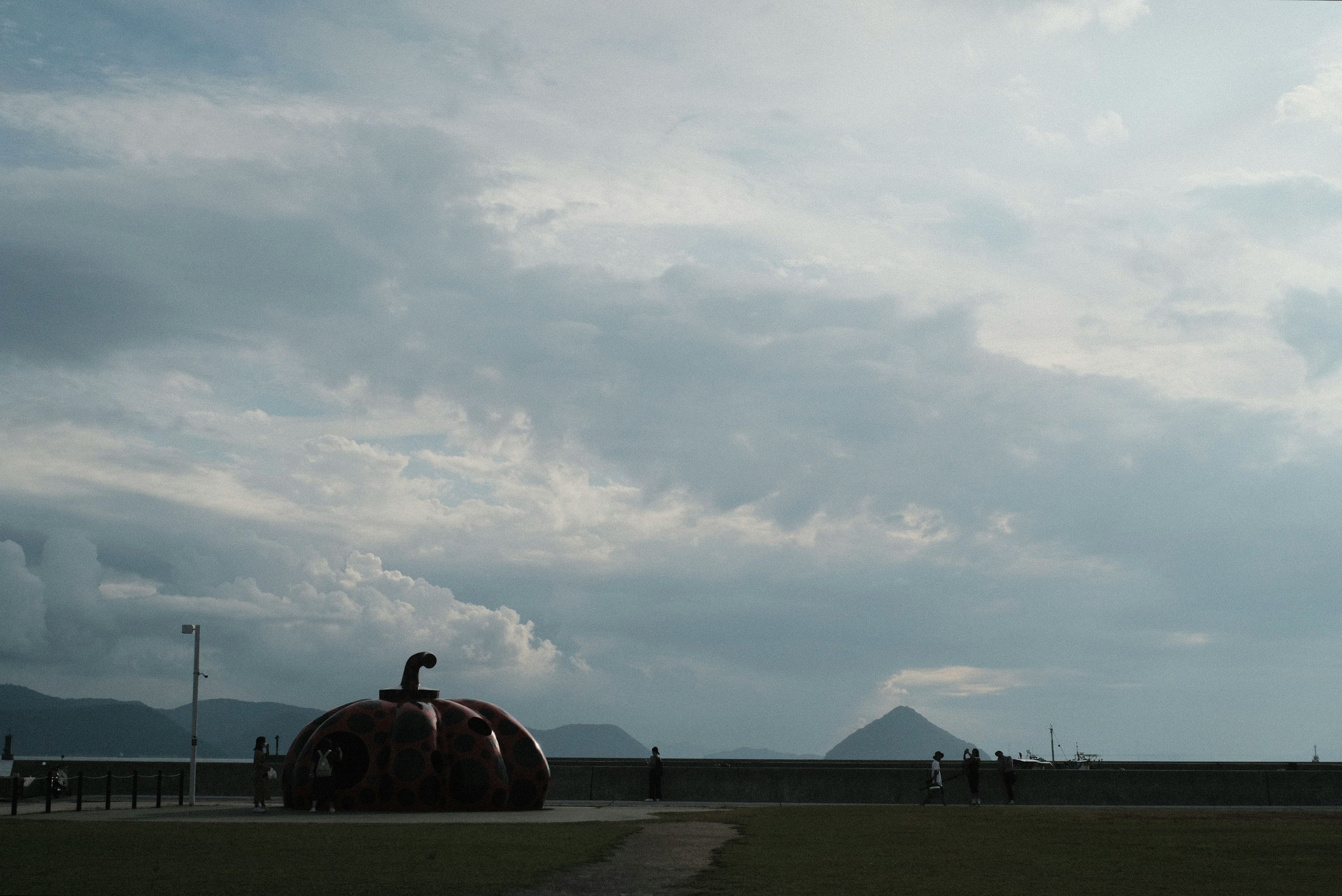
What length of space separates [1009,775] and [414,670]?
56.8ft

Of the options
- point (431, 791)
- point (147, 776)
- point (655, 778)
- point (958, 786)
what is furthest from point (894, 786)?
point (147, 776)

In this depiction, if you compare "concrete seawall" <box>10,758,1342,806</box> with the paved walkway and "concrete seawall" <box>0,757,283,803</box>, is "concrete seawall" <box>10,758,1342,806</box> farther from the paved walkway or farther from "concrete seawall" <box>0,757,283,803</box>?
the paved walkway

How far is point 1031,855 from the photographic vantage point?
1934 cm

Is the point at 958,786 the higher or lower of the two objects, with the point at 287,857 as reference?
lower

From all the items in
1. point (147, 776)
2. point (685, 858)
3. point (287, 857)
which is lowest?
point (147, 776)

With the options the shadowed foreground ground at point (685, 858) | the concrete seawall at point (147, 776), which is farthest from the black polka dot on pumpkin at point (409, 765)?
the concrete seawall at point (147, 776)

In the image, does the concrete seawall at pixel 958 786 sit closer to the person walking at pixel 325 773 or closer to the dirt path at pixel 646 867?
the person walking at pixel 325 773

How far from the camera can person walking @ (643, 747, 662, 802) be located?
37.6 meters

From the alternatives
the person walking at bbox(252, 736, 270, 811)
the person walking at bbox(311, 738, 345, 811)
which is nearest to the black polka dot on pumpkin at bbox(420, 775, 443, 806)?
the person walking at bbox(311, 738, 345, 811)

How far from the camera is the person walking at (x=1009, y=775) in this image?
36.8 meters

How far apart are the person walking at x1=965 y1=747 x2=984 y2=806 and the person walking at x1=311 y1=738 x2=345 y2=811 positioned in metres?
17.4

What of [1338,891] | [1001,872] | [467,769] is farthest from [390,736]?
[1338,891]

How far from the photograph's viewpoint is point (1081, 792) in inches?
1481

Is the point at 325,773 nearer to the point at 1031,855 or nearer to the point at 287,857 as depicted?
the point at 287,857
